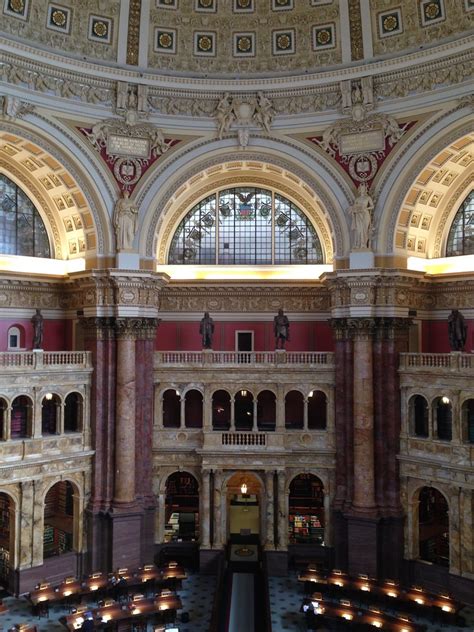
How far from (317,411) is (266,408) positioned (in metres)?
2.83

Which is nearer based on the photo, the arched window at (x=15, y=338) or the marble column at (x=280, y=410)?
the marble column at (x=280, y=410)

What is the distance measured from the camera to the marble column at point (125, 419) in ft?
100

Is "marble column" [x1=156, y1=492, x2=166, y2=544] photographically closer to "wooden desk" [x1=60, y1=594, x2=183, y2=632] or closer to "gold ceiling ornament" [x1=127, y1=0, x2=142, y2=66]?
"wooden desk" [x1=60, y1=594, x2=183, y2=632]

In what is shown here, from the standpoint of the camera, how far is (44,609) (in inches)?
1031

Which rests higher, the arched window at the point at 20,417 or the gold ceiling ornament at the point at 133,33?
the gold ceiling ornament at the point at 133,33

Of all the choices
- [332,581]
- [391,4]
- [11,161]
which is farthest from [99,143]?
[332,581]

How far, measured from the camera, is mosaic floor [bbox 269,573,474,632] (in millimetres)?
25250

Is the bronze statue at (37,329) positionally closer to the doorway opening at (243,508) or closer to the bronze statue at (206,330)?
the bronze statue at (206,330)

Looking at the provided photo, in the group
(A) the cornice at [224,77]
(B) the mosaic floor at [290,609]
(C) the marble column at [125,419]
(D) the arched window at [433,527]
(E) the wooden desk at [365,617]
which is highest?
(A) the cornice at [224,77]

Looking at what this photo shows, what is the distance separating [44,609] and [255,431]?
12441 millimetres

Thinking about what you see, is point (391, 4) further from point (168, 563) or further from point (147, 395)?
point (168, 563)

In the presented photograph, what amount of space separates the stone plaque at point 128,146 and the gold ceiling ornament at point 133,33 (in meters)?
3.86

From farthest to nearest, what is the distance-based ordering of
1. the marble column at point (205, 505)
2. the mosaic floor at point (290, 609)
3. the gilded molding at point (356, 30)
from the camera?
the marble column at point (205, 505) < the gilded molding at point (356, 30) < the mosaic floor at point (290, 609)

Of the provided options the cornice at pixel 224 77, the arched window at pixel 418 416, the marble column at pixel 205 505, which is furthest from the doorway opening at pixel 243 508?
the cornice at pixel 224 77
